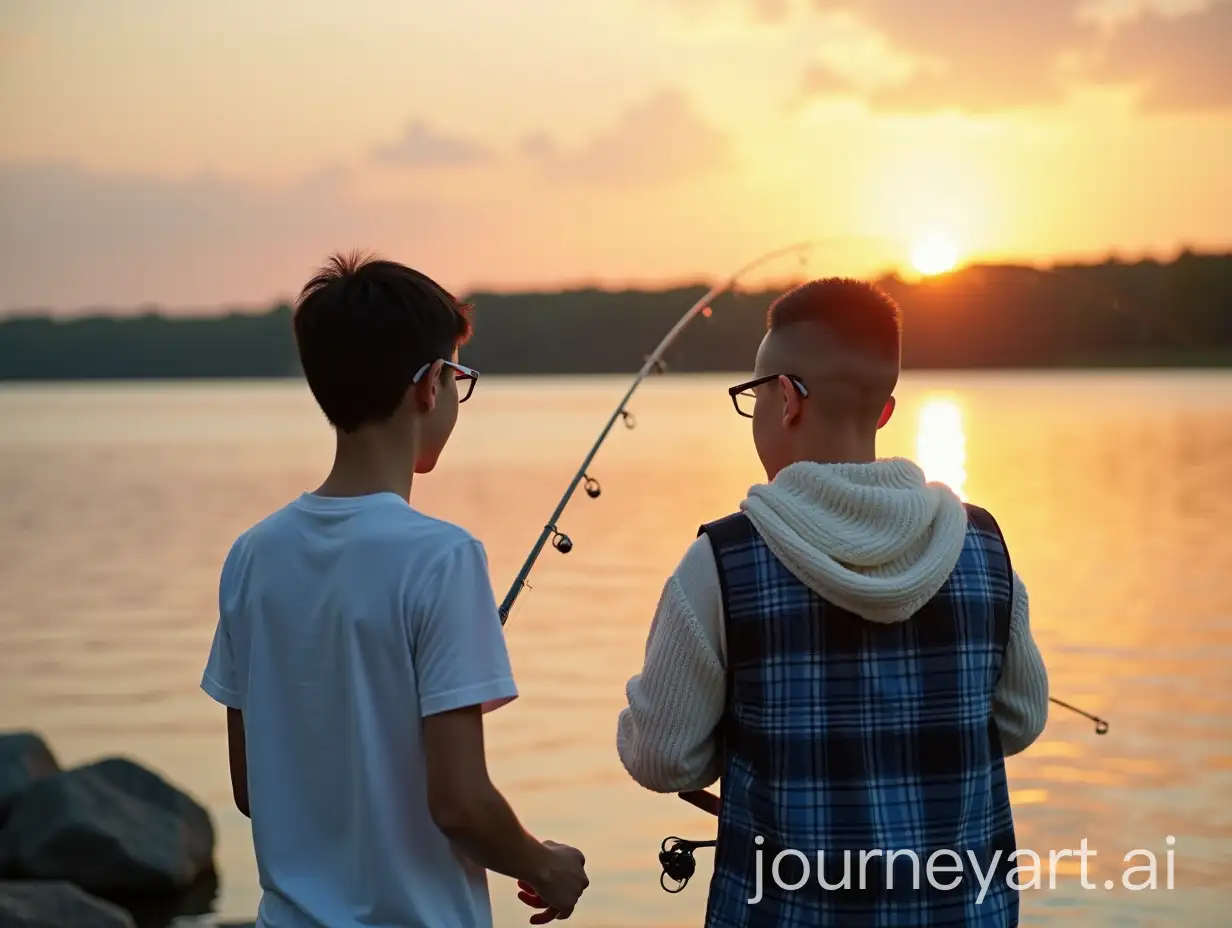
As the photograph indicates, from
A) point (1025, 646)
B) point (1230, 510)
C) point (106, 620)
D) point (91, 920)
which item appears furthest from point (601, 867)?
point (1230, 510)

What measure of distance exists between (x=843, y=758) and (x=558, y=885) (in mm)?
468

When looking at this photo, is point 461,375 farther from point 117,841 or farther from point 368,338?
point 117,841

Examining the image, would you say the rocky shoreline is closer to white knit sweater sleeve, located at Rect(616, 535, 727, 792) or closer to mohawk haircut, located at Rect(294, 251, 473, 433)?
white knit sweater sleeve, located at Rect(616, 535, 727, 792)

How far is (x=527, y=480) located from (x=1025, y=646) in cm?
3123

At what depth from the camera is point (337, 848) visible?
2281 millimetres

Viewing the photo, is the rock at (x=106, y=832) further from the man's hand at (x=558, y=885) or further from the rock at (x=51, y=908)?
the man's hand at (x=558, y=885)

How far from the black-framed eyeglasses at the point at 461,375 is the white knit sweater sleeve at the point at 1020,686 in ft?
3.10

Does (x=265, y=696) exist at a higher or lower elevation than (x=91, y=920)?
higher

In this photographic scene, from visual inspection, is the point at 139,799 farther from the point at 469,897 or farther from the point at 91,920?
the point at 469,897

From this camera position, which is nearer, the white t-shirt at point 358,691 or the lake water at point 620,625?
the white t-shirt at point 358,691

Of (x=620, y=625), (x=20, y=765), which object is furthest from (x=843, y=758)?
(x=620, y=625)

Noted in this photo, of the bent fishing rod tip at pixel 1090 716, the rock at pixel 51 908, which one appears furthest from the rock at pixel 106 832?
the bent fishing rod tip at pixel 1090 716

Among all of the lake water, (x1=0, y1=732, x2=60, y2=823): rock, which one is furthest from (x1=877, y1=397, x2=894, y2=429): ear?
(x1=0, y1=732, x2=60, y2=823): rock

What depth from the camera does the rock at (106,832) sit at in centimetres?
782
